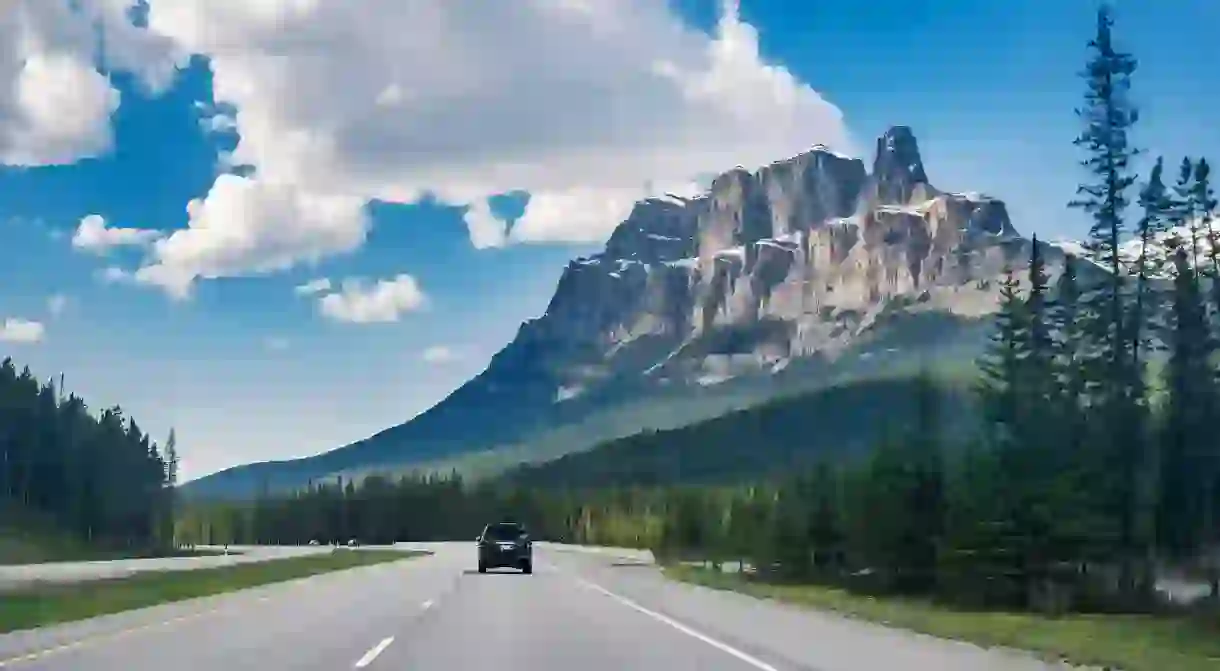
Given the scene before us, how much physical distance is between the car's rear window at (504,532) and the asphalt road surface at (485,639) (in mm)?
20520

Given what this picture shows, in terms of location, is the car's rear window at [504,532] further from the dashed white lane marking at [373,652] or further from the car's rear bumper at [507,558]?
the dashed white lane marking at [373,652]

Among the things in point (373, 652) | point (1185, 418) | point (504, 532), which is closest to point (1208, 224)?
point (1185, 418)

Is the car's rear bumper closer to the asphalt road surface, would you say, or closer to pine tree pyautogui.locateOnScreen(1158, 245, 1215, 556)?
the asphalt road surface

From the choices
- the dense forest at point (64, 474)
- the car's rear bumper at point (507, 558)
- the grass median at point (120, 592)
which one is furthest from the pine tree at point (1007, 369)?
the dense forest at point (64, 474)

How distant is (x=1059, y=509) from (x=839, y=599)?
1260 centimetres

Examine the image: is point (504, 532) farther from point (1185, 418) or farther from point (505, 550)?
point (1185, 418)

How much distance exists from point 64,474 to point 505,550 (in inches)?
3736

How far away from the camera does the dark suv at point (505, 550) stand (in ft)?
184

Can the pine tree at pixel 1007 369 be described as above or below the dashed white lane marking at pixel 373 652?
above

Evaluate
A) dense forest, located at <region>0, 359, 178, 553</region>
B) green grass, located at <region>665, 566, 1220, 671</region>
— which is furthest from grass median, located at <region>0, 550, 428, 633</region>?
dense forest, located at <region>0, 359, 178, 553</region>

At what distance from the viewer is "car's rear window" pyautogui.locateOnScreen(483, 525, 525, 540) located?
57.0 metres

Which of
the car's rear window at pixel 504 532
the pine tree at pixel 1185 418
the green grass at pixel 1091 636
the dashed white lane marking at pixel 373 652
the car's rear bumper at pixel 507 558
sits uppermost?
the pine tree at pixel 1185 418

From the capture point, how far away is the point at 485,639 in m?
22.0

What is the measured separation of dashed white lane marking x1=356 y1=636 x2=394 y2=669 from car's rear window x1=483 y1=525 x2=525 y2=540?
115 ft
